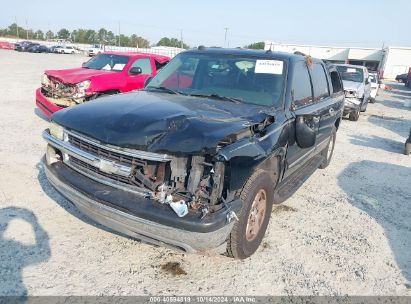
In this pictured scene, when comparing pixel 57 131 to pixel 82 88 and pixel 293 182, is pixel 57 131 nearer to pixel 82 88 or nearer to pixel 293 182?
pixel 293 182

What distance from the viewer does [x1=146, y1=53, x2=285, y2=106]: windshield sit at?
13.2 ft

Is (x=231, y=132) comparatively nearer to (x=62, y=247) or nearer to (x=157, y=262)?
(x=157, y=262)

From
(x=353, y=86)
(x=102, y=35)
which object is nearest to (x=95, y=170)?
(x=353, y=86)

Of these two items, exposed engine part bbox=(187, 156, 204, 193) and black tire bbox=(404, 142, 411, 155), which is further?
black tire bbox=(404, 142, 411, 155)

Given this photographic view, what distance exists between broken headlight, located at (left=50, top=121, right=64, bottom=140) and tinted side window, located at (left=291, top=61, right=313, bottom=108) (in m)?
2.54

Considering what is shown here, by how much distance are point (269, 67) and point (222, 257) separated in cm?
224

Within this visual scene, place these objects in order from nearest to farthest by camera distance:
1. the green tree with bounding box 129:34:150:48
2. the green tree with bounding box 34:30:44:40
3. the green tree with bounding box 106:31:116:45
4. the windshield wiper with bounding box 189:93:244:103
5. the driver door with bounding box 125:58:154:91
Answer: the windshield wiper with bounding box 189:93:244:103
the driver door with bounding box 125:58:154:91
the green tree with bounding box 129:34:150:48
the green tree with bounding box 106:31:116:45
the green tree with bounding box 34:30:44:40

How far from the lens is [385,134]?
10609 mm

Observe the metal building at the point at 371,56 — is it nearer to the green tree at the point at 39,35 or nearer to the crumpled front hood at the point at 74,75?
the crumpled front hood at the point at 74,75

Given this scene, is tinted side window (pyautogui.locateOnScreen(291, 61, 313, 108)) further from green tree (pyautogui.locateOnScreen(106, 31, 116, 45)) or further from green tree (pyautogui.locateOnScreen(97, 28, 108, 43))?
green tree (pyautogui.locateOnScreen(97, 28, 108, 43))

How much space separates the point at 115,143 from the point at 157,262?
4.01ft

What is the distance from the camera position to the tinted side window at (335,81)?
6.28 meters

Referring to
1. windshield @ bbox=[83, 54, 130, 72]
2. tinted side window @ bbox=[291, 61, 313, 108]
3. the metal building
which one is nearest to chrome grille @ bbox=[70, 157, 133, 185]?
tinted side window @ bbox=[291, 61, 313, 108]

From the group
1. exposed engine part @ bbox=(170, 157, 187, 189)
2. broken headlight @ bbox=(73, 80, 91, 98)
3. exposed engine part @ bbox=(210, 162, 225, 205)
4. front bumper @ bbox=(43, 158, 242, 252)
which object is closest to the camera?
front bumper @ bbox=(43, 158, 242, 252)
